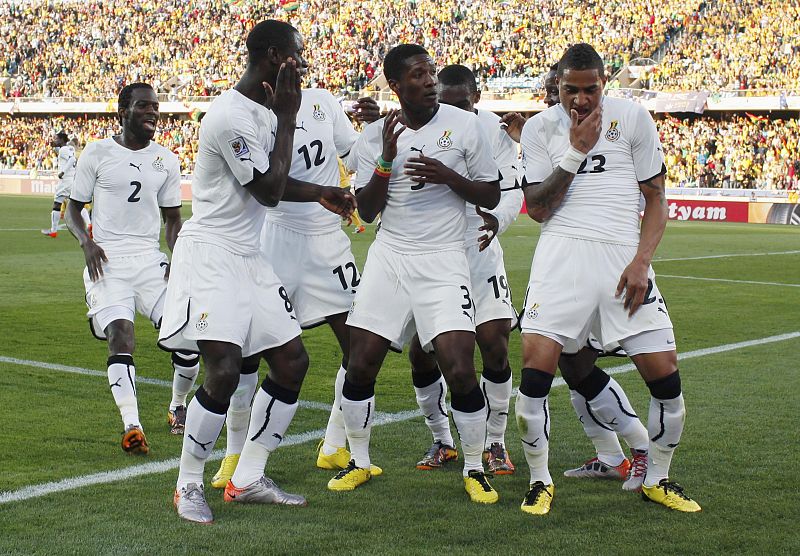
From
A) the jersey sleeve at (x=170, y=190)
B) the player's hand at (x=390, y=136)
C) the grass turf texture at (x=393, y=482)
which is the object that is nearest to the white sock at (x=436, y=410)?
the grass turf texture at (x=393, y=482)

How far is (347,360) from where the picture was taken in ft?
18.9

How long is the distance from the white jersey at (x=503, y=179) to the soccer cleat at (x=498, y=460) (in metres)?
1.11

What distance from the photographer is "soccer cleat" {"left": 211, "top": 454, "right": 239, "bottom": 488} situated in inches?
205

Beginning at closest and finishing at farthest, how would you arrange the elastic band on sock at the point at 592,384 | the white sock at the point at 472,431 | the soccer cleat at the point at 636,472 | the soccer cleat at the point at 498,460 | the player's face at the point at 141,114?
1. the white sock at the point at 472,431
2. the soccer cleat at the point at 636,472
3. the elastic band on sock at the point at 592,384
4. the soccer cleat at the point at 498,460
5. the player's face at the point at 141,114

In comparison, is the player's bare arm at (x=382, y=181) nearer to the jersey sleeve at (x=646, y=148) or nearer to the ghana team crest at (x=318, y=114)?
the ghana team crest at (x=318, y=114)

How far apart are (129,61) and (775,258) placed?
46.4 metres

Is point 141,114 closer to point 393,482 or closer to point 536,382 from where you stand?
point 393,482

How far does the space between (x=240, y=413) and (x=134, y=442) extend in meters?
0.71

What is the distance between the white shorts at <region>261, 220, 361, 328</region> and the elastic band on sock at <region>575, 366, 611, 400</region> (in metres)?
1.29

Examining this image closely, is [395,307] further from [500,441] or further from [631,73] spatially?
[631,73]

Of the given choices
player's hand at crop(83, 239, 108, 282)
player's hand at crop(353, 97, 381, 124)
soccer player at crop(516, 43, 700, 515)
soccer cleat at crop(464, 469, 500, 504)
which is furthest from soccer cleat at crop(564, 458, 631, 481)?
player's hand at crop(83, 239, 108, 282)

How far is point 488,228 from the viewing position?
5527mm

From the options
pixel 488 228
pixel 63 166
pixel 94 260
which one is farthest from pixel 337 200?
pixel 63 166

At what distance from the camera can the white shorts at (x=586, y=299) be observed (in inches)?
188
